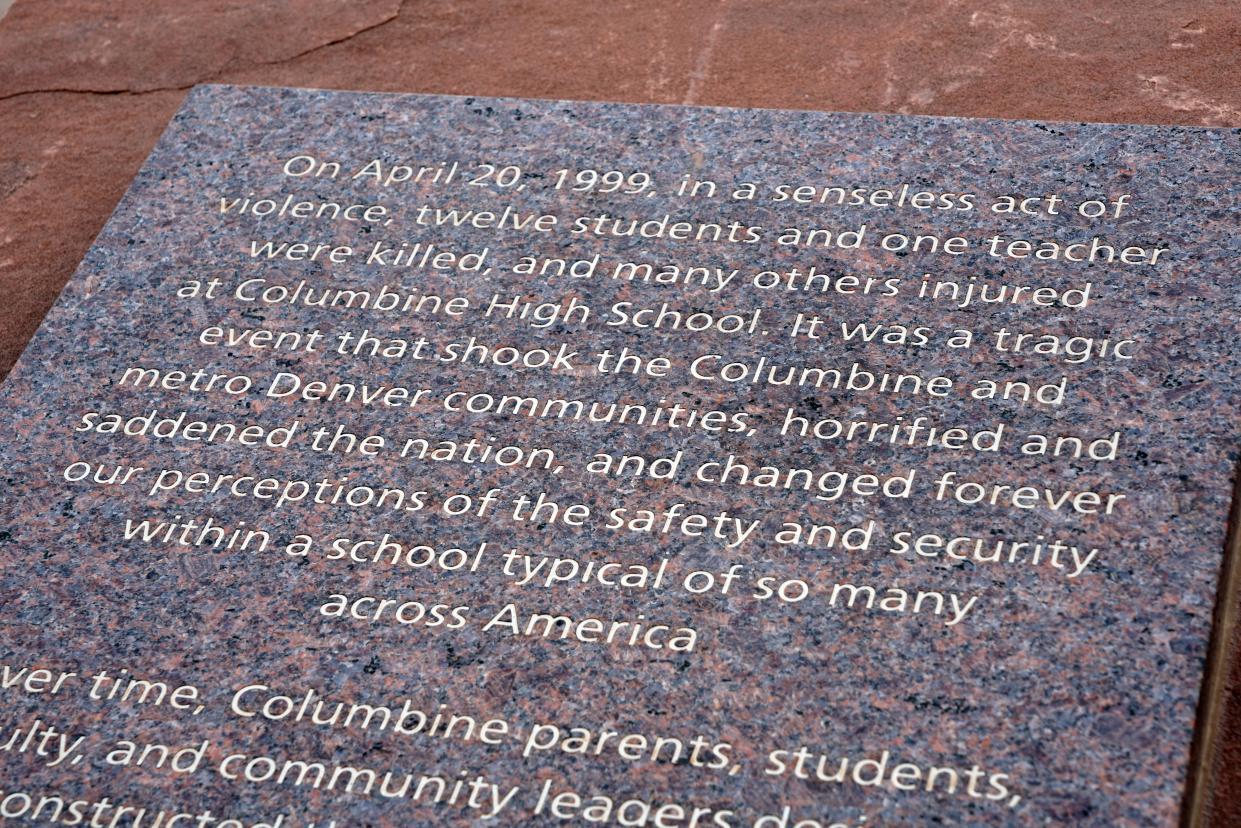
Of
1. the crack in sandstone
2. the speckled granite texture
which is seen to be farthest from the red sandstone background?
the speckled granite texture

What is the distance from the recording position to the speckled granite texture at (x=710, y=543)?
2273 millimetres

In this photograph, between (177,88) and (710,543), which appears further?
(177,88)

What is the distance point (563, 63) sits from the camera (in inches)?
171

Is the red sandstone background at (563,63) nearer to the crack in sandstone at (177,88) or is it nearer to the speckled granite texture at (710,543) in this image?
the crack in sandstone at (177,88)

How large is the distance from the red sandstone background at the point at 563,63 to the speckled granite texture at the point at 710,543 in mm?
743

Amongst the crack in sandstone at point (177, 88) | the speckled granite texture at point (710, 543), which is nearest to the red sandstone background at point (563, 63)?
the crack in sandstone at point (177, 88)

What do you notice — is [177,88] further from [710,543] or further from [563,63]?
[710,543]

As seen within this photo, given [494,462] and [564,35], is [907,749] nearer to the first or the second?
[494,462]

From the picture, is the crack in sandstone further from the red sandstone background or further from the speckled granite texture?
the speckled granite texture

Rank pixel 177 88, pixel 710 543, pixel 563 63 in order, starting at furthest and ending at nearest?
pixel 177 88
pixel 563 63
pixel 710 543

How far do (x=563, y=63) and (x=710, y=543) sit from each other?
2.25 m

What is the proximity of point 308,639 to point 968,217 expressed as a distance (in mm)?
1631

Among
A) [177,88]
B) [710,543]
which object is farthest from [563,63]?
[710,543]

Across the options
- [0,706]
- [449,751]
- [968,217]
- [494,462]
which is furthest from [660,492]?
[0,706]
